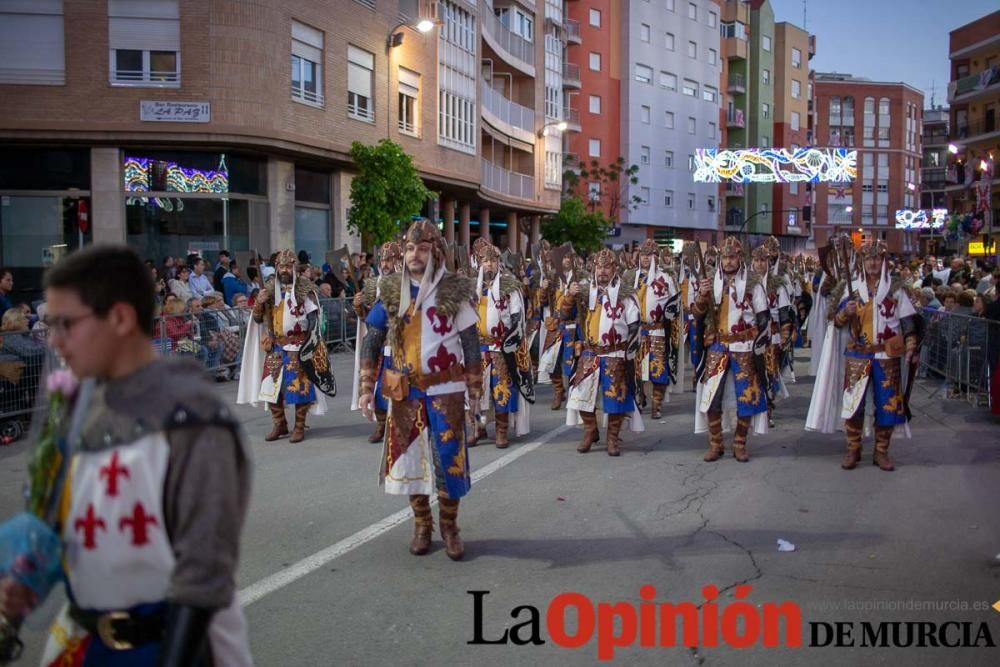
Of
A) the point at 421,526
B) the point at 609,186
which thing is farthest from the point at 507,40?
the point at 421,526

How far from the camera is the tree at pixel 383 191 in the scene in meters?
24.9

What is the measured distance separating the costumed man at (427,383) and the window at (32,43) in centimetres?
1861

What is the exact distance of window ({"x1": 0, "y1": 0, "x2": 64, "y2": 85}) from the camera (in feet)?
71.7

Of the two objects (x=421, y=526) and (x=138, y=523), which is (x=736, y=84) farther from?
(x=138, y=523)

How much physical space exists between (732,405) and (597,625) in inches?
192

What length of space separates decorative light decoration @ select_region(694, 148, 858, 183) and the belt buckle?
4451 centimetres

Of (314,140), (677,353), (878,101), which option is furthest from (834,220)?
(677,353)

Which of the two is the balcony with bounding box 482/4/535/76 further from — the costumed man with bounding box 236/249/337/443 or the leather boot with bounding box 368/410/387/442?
the leather boot with bounding box 368/410/387/442

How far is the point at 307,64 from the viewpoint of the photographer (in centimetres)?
2497

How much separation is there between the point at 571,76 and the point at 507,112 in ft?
59.1

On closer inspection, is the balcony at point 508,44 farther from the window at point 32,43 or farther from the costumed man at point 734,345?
the costumed man at point 734,345

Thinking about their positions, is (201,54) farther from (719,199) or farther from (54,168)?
(719,199)

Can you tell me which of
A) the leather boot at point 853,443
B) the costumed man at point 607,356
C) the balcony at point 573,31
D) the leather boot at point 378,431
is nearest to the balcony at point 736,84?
the balcony at point 573,31

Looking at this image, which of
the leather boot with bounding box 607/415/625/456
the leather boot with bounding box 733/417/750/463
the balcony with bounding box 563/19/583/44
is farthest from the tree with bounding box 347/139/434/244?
the balcony with bounding box 563/19/583/44
